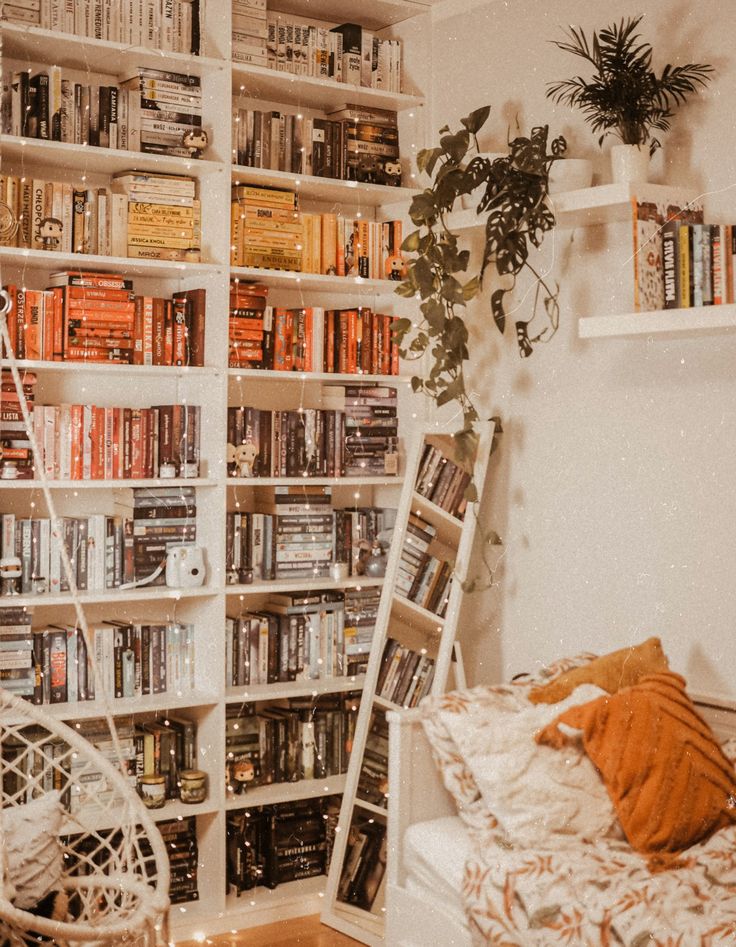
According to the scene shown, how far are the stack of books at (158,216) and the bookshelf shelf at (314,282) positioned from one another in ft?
0.49

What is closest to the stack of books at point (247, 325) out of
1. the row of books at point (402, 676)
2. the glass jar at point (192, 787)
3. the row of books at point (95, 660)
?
the row of books at point (95, 660)

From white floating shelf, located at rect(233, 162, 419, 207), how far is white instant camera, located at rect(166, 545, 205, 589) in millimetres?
990

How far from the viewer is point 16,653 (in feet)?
9.53

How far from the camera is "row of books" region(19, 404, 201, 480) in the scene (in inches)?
117

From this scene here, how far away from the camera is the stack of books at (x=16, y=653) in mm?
2893

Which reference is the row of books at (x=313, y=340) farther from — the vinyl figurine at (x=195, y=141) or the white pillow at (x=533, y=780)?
the white pillow at (x=533, y=780)

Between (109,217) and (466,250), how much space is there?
904 millimetres

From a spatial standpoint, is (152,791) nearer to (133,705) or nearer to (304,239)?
(133,705)

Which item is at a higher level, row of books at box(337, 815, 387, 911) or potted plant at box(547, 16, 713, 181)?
potted plant at box(547, 16, 713, 181)

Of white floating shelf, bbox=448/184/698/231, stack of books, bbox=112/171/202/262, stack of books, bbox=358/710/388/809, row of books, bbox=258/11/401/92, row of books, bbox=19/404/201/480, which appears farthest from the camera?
row of books, bbox=258/11/401/92

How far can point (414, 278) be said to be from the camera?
10.4 feet

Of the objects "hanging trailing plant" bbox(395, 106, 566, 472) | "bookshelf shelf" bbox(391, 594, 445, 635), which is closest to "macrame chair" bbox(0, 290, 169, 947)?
"bookshelf shelf" bbox(391, 594, 445, 635)

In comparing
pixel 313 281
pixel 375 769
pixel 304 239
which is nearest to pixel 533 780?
pixel 375 769

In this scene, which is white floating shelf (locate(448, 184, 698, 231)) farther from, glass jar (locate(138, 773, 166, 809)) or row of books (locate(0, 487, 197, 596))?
glass jar (locate(138, 773, 166, 809))
